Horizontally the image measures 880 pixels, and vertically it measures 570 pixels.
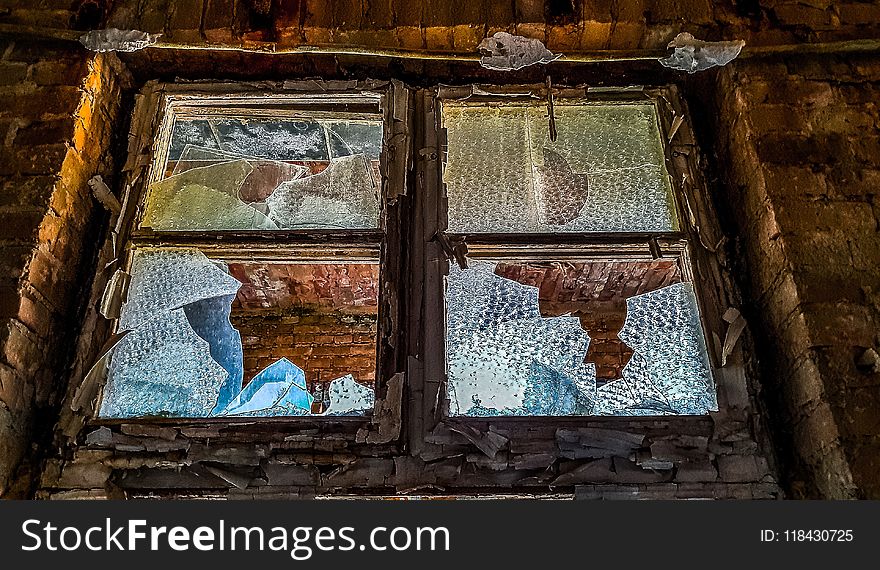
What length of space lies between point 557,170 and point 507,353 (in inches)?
25.7

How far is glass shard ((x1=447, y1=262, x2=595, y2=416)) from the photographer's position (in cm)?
175

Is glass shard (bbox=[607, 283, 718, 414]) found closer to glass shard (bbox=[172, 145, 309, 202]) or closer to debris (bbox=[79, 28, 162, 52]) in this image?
glass shard (bbox=[172, 145, 309, 202])

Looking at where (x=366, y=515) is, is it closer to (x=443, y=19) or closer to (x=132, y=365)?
(x=132, y=365)

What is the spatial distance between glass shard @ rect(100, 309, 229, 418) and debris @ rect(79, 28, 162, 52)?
87cm

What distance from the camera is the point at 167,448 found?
1657 millimetres

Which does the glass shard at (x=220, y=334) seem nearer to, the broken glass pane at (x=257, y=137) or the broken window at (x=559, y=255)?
the broken glass pane at (x=257, y=137)

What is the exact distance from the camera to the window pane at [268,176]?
6.89 ft

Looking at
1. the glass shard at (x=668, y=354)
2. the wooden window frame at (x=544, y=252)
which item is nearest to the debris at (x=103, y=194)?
the wooden window frame at (x=544, y=252)

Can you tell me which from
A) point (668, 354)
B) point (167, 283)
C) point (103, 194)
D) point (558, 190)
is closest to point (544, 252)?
point (558, 190)

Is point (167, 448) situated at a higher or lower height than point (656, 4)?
lower

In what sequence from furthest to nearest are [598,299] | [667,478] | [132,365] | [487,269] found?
[598,299]
[487,269]
[132,365]
[667,478]

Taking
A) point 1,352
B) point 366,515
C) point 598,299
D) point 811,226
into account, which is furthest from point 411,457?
point 598,299

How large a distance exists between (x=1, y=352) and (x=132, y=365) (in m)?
0.28

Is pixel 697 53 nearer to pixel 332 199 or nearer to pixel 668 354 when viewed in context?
pixel 668 354
